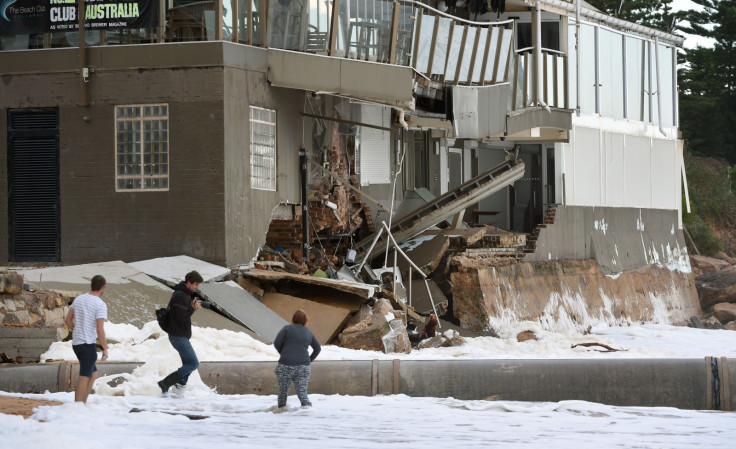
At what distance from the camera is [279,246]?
25.9 metres

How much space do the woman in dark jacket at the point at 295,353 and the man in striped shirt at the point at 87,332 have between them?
1960 millimetres

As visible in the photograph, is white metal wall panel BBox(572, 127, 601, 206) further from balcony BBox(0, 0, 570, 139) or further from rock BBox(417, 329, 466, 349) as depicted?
rock BBox(417, 329, 466, 349)

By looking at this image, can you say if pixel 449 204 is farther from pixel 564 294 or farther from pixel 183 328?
pixel 183 328

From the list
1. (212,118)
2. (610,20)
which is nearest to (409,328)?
(212,118)

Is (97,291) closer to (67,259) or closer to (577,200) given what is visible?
(67,259)

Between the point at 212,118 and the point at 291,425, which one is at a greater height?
the point at 212,118

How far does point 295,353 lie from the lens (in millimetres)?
15102

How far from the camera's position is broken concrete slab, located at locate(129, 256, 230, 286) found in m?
22.0

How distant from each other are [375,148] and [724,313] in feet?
53.5

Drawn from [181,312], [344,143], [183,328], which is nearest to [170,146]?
[344,143]

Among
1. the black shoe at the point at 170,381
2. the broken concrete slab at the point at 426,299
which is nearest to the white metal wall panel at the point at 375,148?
the broken concrete slab at the point at 426,299

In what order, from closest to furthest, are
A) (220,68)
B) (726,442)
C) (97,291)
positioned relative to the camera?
(726,442), (97,291), (220,68)

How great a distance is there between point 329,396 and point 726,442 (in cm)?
536

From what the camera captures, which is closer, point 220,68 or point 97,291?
point 97,291
